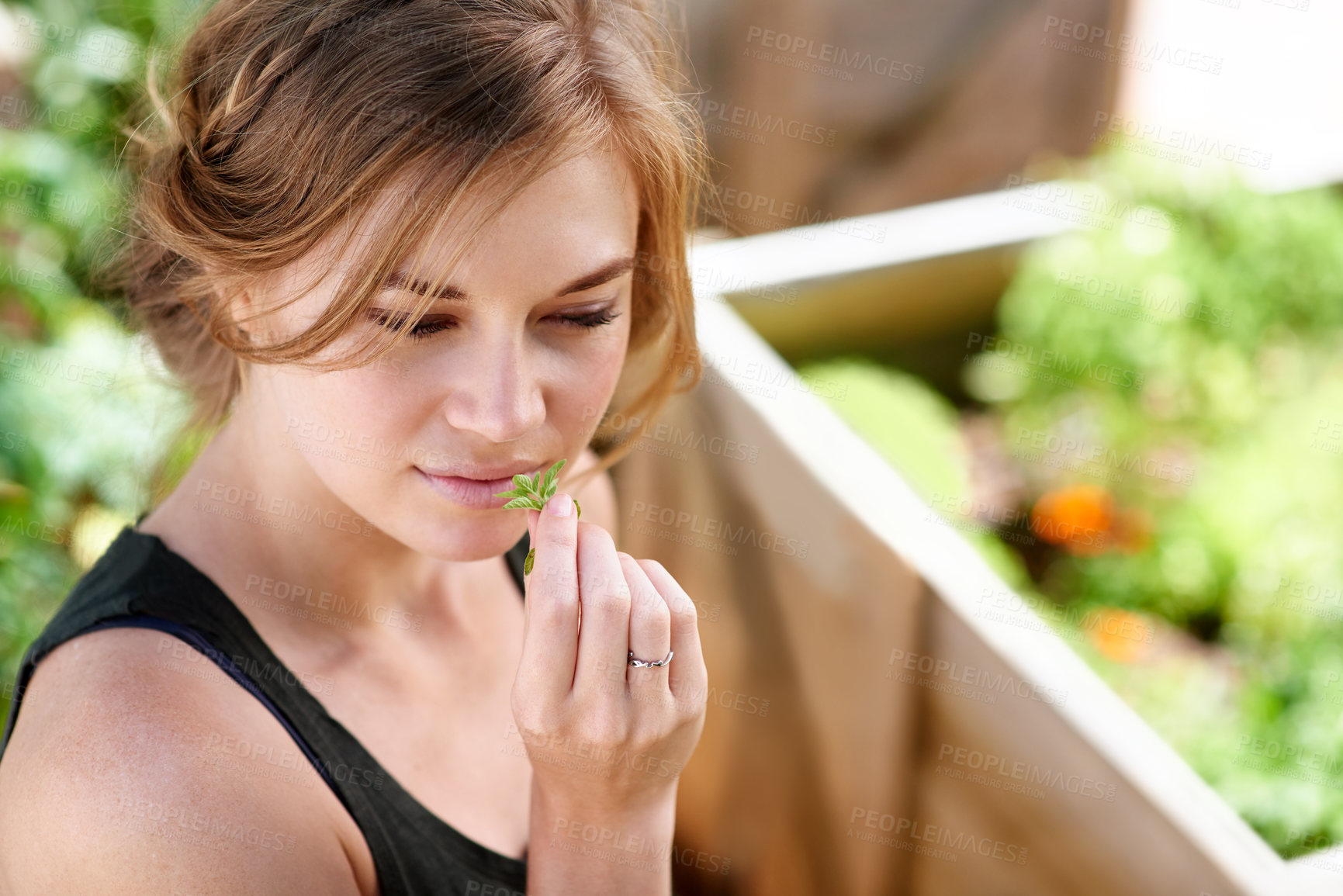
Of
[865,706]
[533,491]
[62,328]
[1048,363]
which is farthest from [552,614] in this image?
[1048,363]

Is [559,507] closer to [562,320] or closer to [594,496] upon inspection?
[562,320]

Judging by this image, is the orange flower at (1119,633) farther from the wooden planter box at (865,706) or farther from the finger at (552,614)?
the finger at (552,614)

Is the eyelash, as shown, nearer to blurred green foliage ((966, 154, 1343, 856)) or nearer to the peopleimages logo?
blurred green foliage ((966, 154, 1343, 856))

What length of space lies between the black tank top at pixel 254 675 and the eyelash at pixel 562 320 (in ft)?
1.74

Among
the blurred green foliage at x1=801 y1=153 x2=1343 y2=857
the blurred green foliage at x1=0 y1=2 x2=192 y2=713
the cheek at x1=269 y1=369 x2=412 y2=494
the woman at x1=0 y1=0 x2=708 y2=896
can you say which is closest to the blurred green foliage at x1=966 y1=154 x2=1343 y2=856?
the blurred green foliage at x1=801 y1=153 x2=1343 y2=857

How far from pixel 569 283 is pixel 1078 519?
9.71ft

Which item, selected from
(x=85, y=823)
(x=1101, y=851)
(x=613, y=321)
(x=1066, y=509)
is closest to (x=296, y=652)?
(x=85, y=823)

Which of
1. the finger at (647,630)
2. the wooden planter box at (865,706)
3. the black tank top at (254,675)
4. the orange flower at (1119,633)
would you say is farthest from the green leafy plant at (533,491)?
the orange flower at (1119,633)

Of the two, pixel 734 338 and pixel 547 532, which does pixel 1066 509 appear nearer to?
pixel 734 338

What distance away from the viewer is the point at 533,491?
56.0 inches

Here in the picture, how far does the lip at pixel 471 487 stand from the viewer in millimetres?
1450

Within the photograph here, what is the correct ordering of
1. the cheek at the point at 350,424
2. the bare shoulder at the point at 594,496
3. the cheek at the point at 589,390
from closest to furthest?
the cheek at the point at 350,424, the cheek at the point at 589,390, the bare shoulder at the point at 594,496

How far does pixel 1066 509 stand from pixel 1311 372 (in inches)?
45.5

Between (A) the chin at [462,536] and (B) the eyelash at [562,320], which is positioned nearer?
(B) the eyelash at [562,320]
